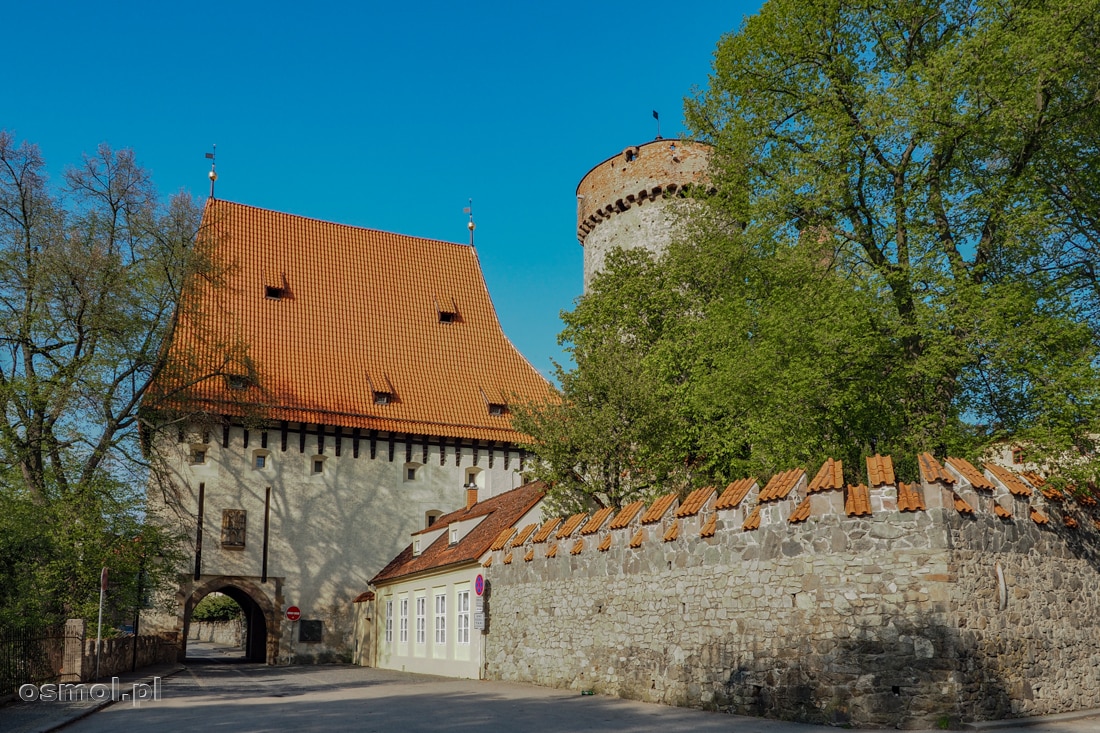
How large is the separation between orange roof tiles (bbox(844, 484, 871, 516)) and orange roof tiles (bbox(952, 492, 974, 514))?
98 centimetres

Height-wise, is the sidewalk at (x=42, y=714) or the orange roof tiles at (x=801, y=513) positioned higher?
the orange roof tiles at (x=801, y=513)

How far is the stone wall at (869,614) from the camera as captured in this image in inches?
451

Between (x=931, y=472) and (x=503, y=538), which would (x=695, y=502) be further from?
(x=503, y=538)

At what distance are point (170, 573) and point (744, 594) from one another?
59.0 ft

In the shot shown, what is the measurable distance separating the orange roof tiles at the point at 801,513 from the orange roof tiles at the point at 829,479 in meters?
0.18

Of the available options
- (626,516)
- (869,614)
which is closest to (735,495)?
(869,614)

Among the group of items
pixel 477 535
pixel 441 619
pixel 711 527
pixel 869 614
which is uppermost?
pixel 477 535

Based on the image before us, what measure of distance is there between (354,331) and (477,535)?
54.4 ft

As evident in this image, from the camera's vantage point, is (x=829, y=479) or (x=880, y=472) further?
(x=829, y=479)

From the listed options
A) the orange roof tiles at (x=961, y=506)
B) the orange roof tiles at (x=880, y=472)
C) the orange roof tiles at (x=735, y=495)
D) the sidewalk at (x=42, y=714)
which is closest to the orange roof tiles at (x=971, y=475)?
the orange roof tiles at (x=961, y=506)

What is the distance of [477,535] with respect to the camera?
Answer: 84.1 feet

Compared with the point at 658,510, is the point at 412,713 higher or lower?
lower
